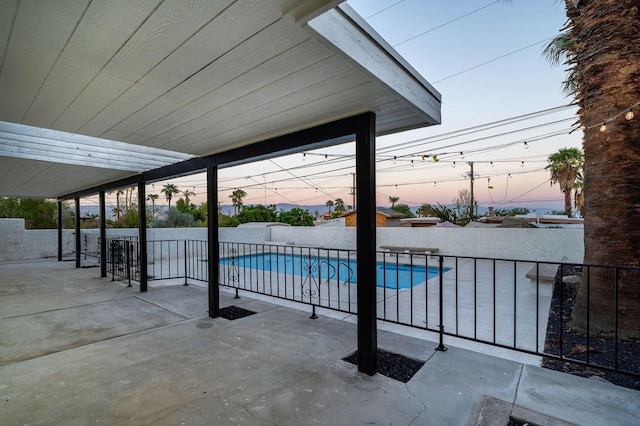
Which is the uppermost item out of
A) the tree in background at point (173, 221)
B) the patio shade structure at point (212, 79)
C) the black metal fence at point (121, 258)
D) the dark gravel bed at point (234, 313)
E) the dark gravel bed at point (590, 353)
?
the patio shade structure at point (212, 79)

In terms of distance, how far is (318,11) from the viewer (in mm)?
1157

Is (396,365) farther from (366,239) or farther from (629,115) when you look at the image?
(629,115)

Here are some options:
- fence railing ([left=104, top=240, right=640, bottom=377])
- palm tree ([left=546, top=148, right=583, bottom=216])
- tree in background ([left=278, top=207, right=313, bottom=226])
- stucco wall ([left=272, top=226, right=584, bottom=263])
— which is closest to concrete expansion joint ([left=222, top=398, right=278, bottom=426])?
fence railing ([left=104, top=240, right=640, bottom=377])

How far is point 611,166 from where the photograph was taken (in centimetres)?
319

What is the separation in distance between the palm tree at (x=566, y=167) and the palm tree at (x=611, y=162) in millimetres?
13072

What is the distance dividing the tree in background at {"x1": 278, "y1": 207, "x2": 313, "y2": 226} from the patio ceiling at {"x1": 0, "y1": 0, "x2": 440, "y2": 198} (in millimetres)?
17797

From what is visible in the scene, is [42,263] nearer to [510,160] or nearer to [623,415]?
[623,415]

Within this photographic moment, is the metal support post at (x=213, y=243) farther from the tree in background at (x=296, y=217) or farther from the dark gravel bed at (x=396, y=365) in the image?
the tree in background at (x=296, y=217)

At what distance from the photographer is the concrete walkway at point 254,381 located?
187cm

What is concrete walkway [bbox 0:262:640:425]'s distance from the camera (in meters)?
1.87

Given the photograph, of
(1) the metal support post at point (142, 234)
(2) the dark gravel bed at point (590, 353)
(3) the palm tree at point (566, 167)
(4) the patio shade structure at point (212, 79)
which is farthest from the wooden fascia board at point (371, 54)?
(3) the palm tree at point (566, 167)

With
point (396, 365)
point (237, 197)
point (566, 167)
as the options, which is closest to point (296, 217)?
point (237, 197)

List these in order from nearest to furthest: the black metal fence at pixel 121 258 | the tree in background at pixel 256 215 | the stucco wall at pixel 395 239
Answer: the black metal fence at pixel 121 258
the stucco wall at pixel 395 239
the tree in background at pixel 256 215

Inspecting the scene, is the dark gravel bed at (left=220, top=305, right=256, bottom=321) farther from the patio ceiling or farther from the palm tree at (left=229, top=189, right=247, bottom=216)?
the palm tree at (left=229, top=189, right=247, bottom=216)
